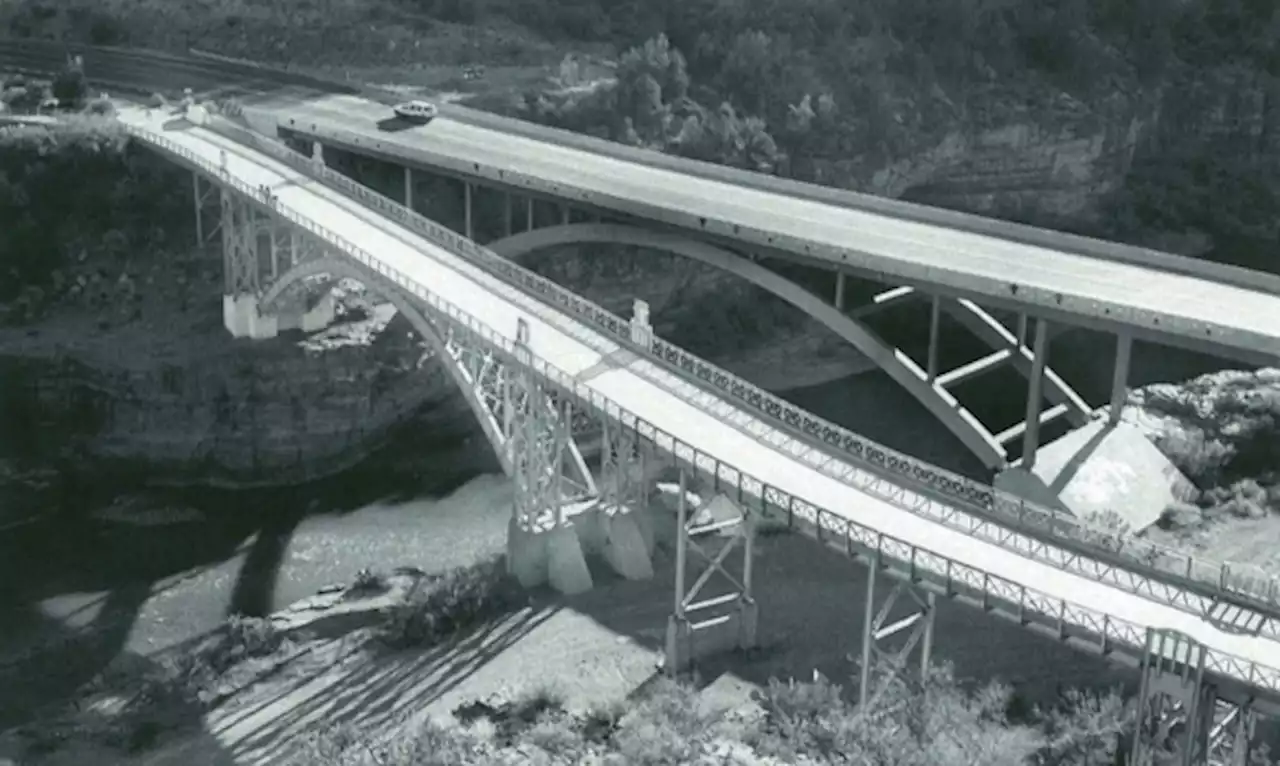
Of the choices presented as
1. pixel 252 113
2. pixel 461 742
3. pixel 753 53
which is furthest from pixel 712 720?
pixel 753 53

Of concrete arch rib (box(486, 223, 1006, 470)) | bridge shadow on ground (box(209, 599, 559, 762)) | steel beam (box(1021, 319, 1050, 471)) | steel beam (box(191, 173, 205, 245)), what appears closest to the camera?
bridge shadow on ground (box(209, 599, 559, 762))

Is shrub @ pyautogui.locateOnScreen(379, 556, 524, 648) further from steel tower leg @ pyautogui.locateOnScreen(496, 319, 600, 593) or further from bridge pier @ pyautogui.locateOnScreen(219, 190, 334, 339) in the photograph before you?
bridge pier @ pyautogui.locateOnScreen(219, 190, 334, 339)

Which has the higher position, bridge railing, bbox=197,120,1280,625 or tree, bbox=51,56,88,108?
tree, bbox=51,56,88,108

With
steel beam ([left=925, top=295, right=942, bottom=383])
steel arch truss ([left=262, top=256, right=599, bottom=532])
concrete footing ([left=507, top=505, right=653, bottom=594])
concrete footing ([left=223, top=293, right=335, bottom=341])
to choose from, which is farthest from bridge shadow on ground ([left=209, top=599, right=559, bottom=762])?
concrete footing ([left=223, top=293, right=335, bottom=341])

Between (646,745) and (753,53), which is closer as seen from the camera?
(646,745)

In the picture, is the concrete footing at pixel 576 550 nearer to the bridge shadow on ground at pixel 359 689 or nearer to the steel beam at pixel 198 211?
the bridge shadow on ground at pixel 359 689

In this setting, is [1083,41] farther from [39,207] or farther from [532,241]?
[39,207]

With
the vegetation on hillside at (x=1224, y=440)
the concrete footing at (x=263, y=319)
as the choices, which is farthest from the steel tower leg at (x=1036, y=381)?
the concrete footing at (x=263, y=319)
